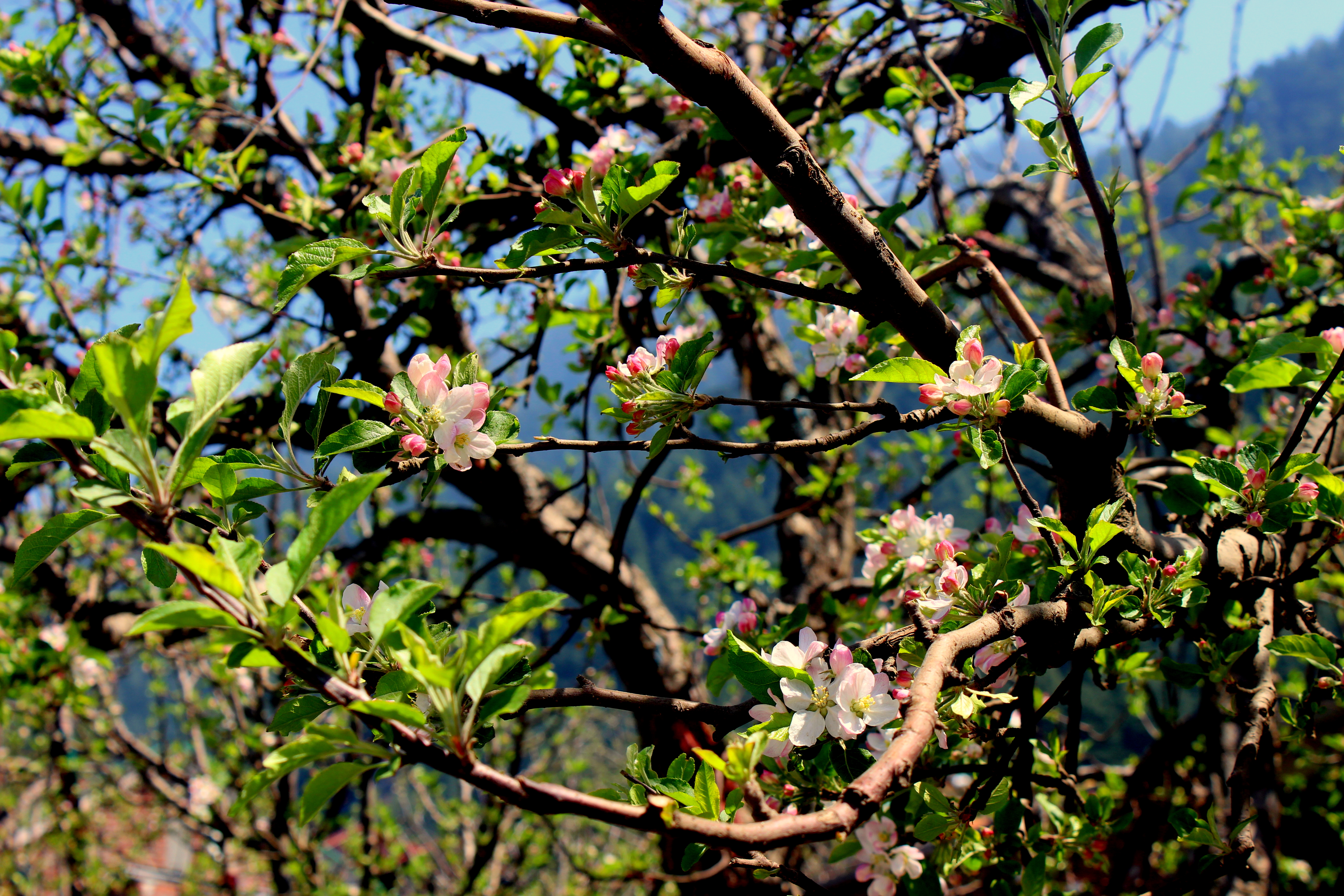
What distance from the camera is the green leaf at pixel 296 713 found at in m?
0.77

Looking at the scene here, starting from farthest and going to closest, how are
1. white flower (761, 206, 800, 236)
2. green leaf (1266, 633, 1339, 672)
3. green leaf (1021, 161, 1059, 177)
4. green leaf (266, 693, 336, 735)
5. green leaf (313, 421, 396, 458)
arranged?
1. white flower (761, 206, 800, 236)
2. green leaf (1266, 633, 1339, 672)
3. green leaf (1021, 161, 1059, 177)
4. green leaf (313, 421, 396, 458)
5. green leaf (266, 693, 336, 735)

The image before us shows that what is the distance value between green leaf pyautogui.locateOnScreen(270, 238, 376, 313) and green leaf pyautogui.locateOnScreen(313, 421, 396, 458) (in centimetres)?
16

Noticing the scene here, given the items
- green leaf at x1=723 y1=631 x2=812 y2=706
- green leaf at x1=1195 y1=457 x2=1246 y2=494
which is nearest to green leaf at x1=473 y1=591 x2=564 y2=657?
green leaf at x1=723 y1=631 x2=812 y2=706

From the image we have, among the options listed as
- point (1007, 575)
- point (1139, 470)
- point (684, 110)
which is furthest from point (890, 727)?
point (684, 110)

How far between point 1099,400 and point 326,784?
1.03m

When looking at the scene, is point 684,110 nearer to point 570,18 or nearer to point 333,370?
point 570,18

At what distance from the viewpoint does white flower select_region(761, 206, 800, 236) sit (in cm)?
144

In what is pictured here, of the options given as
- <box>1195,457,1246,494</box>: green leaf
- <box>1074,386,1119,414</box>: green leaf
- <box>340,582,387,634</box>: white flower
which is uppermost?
<box>1074,386,1119,414</box>: green leaf

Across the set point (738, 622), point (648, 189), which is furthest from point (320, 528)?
point (738, 622)

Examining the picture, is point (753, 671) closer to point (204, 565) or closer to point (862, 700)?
point (862, 700)

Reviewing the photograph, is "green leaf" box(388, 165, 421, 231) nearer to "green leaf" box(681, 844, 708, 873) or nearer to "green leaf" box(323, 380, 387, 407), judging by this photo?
"green leaf" box(323, 380, 387, 407)

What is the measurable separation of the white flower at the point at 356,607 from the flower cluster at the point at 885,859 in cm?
79

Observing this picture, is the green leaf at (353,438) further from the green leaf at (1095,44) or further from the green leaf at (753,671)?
the green leaf at (1095,44)

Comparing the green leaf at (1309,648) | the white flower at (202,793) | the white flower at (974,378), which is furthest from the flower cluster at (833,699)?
the white flower at (202,793)
